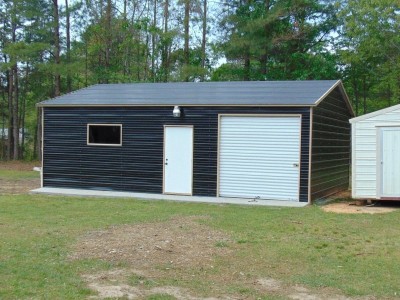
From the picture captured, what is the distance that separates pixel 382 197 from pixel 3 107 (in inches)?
974

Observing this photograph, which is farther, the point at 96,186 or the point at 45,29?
the point at 45,29

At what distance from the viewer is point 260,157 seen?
12680 mm

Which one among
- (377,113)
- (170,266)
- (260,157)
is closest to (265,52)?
(260,157)

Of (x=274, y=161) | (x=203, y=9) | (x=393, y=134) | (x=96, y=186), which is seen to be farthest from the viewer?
(x=203, y=9)

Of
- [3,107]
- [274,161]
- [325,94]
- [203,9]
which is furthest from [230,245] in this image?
[3,107]

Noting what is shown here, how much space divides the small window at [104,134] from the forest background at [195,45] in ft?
34.8

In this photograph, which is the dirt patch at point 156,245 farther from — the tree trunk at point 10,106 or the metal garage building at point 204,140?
the tree trunk at point 10,106

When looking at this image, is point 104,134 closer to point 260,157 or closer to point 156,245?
point 260,157

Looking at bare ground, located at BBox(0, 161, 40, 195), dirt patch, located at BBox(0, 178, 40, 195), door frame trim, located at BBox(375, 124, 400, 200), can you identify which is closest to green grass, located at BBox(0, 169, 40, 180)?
bare ground, located at BBox(0, 161, 40, 195)

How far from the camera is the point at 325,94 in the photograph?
504 inches

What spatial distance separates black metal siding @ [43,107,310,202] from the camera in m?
13.1

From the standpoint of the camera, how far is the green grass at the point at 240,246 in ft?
17.1

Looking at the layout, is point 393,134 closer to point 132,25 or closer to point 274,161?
point 274,161

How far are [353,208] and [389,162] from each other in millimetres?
1379
